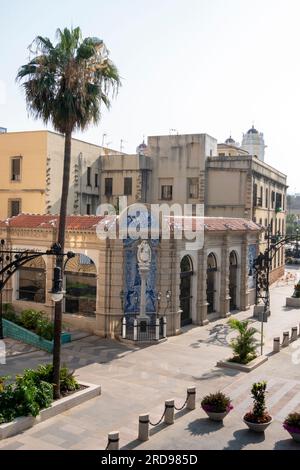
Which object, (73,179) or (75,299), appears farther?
(73,179)

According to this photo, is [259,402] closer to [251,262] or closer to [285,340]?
[285,340]

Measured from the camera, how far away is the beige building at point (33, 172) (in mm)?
43469

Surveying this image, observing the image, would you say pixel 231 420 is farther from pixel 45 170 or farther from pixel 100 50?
pixel 45 170

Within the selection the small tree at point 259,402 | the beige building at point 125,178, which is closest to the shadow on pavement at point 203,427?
the small tree at point 259,402

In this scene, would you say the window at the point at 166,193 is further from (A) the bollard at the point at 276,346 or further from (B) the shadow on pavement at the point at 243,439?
(B) the shadow on pavement at the point at 243,439

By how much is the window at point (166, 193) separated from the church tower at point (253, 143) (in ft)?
266

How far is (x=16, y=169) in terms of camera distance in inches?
1775

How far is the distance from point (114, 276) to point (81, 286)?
260cm

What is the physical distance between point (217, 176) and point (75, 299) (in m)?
22.7

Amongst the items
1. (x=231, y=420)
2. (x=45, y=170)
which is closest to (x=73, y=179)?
(x=45, y=170)

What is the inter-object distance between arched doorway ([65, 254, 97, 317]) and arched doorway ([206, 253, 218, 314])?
30.5 feet

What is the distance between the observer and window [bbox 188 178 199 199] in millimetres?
47875
